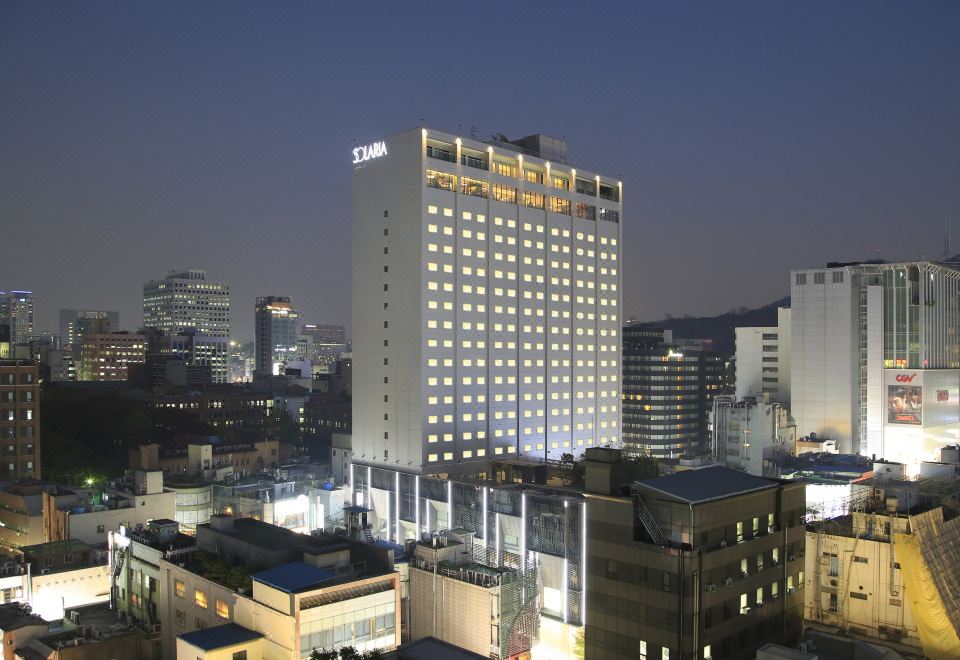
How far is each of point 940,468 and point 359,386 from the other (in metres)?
59.9

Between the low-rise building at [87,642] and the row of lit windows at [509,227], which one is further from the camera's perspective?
the row of lit windows at [509,227]

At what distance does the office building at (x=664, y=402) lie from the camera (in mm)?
153125

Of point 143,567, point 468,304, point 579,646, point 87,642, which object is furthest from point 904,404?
point 87,642

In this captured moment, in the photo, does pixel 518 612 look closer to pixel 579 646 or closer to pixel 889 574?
pixel 579 646

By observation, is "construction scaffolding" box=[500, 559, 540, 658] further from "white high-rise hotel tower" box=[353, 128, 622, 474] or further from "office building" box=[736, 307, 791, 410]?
"office building" box=[736, 307, 791, 410]

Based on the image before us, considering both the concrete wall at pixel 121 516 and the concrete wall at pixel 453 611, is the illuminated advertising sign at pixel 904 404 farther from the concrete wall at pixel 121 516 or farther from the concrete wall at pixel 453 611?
the concrete wall at pixel 121 516

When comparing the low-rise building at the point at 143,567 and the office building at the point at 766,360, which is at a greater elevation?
the office building at the point at 766,360

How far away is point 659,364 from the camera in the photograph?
154625mm

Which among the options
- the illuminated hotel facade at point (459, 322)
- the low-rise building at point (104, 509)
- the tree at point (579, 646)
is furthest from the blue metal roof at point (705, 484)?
the low-rise building at point (104, 509)

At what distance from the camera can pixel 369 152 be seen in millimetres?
85000

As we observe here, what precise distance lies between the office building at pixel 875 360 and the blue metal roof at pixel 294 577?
91.3 metres

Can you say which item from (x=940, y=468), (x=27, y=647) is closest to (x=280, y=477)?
(x=27, y=647)

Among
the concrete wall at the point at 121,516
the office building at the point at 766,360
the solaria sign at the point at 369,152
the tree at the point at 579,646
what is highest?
the solaria sign at the point at 369,152

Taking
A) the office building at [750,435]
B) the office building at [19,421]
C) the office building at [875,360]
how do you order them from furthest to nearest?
the office building at [875,360] → the office building at [750,435] → the office building at [19,421]
